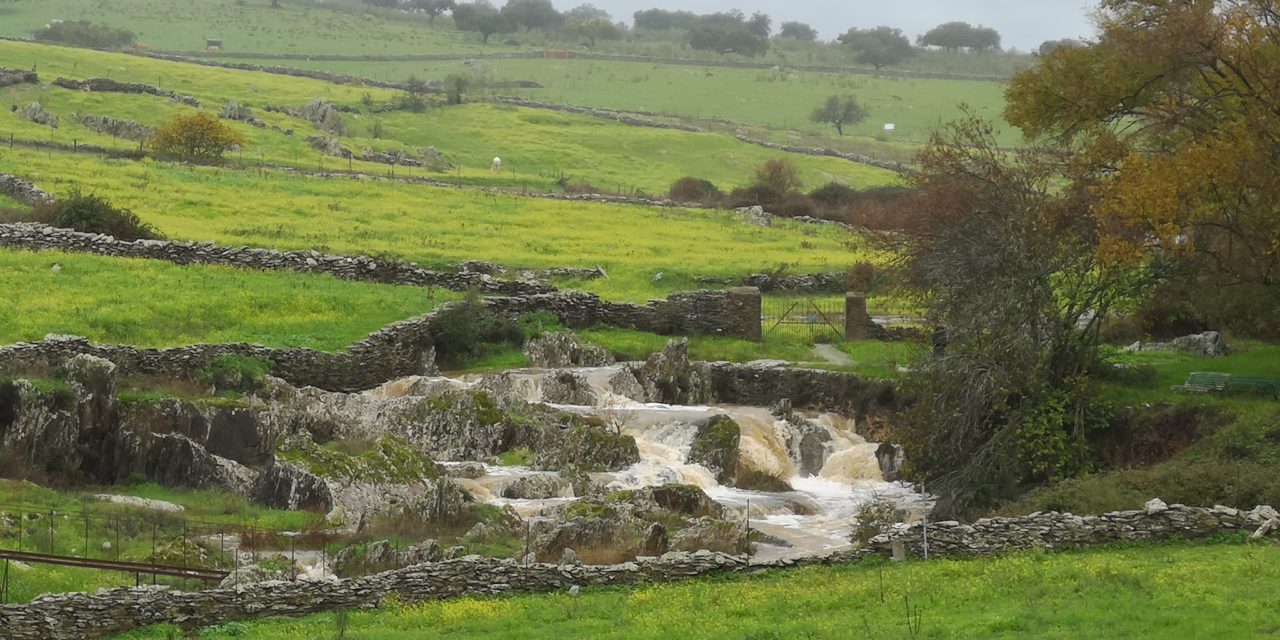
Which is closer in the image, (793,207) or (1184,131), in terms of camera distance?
(1184,131)

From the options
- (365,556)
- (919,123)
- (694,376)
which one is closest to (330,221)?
(694,376)

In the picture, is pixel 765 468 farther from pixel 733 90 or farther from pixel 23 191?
pixel 733 90

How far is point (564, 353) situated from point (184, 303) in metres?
11.0

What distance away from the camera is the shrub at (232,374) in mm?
41969

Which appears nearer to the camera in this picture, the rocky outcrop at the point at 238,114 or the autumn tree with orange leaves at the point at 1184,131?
the autumn tree with orange leaves at the point at 1184,131

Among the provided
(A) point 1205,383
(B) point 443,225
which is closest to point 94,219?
(B) point 443,225

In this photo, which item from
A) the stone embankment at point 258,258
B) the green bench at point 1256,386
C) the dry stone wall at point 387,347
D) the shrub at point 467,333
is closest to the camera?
the green bench at point 1256,386

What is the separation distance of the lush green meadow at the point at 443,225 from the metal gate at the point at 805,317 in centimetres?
290

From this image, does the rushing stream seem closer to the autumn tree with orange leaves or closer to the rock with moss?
the rock with moss

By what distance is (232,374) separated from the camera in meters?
42.4

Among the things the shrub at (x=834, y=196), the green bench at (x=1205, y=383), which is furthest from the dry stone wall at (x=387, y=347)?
the shrub at (x=834, y=196)

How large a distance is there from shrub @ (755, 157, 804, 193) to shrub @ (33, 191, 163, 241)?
41549mm

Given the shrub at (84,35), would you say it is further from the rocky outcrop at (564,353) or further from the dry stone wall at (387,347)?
the rocky outcrop at (564,353)

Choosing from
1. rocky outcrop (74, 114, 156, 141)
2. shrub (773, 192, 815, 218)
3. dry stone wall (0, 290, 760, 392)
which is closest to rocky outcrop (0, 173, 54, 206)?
dry stone wall (0, 290, 760, 392)
